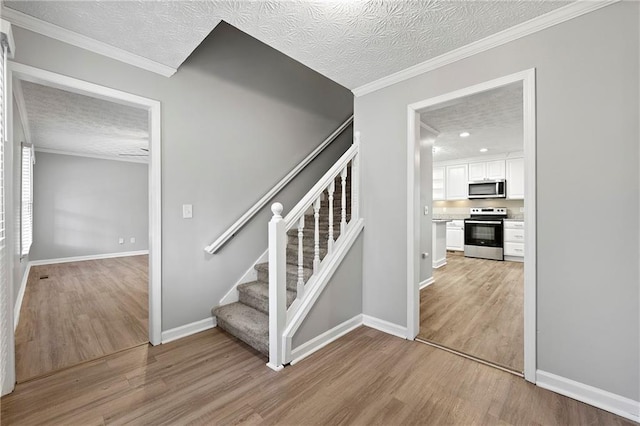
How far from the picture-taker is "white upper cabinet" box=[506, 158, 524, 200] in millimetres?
5914

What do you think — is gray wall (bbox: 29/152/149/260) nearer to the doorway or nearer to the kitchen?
the doorway

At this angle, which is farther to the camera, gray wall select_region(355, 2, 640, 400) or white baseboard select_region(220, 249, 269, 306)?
white baseboard select_region(220, 249, 269, 306)

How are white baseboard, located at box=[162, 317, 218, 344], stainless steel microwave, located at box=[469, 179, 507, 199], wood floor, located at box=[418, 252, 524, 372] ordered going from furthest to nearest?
stainless steel microwave, located at box=[469, 179, 507, 199] < white baseboard, located at box=[162, 317, 218, 344] < wood floor, located at box=[418, 252, 524, 372]

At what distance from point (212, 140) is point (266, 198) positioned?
795mm

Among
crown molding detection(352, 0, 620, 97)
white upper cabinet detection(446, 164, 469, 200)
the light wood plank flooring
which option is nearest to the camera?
the light wood plank flooring

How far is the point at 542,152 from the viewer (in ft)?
5.79

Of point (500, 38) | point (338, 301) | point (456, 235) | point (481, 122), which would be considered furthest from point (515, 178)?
point (338, 301)

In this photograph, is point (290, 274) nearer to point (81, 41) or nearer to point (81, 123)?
point (81, 41)

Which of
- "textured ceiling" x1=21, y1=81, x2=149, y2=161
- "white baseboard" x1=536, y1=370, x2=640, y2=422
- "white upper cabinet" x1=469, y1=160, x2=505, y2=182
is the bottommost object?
"white baseboard" x1=536, y1=370, x2=640, y2=422

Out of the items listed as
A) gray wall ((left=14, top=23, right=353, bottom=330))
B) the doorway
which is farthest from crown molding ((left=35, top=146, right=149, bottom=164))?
gray wall ((left=14, top=23, right=353, bottom=330))

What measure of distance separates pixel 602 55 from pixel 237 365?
3.04 metres

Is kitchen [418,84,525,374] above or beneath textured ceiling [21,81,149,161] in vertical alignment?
beneath

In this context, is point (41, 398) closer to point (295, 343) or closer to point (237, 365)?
point (237, 365)

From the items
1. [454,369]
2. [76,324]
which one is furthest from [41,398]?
[454,369]
